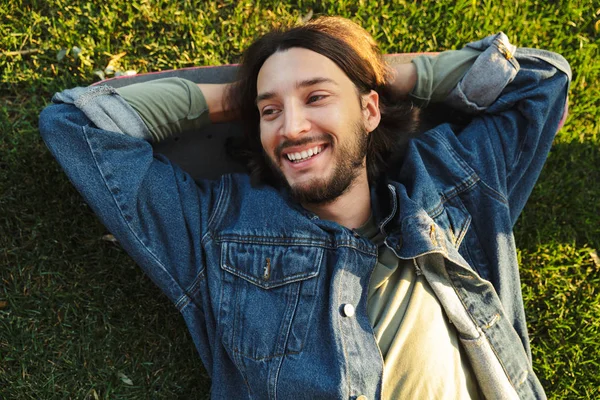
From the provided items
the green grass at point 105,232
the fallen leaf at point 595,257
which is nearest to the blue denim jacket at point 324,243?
the green grass at point 105,232

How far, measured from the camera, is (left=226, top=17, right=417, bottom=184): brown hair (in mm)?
3084

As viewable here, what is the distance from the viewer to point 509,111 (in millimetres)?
3291

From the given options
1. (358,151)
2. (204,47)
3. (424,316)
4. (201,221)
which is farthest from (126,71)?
(424,316)

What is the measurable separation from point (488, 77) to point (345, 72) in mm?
833

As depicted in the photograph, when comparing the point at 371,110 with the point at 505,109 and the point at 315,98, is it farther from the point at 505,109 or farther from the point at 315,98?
the point at 505,109

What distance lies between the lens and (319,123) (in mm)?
2885

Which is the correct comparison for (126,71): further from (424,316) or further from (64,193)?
(424,316)

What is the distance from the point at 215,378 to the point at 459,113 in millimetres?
2095

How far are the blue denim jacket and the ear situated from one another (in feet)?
0.87

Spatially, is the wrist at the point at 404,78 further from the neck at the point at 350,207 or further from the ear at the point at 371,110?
the neck at the point at 350,207

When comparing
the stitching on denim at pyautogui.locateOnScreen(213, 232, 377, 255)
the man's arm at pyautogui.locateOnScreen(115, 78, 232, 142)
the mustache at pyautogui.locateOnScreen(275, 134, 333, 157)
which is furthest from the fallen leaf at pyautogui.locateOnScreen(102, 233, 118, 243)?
the mustache at pyautogui.locateOnScreen(275, 134, 333, 157)

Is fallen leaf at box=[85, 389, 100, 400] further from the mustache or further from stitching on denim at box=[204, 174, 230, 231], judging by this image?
the mustache

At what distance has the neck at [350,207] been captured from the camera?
311 centimetres

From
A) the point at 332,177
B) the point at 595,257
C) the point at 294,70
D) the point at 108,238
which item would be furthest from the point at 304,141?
the point at 595,257
